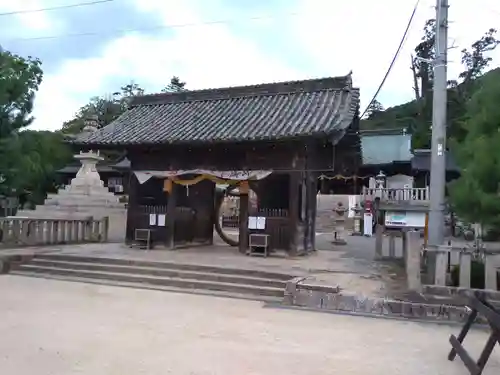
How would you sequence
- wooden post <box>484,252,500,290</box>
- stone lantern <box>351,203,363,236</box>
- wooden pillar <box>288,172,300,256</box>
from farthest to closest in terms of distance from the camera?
stone lantern <box>351,203,363,236</box>
wooden pillar <box>288,172,300,256</box>
wooden post <box>484,252,500,290</box>

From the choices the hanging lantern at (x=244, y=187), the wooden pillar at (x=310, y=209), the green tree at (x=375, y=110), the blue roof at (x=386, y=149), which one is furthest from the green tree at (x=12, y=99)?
the green tree at (x=375, y=110)

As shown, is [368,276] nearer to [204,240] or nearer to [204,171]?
[204,171]

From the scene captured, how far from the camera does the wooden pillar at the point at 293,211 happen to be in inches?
525

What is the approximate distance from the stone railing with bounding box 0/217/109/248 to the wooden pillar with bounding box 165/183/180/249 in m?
3.79

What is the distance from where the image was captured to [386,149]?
37344 mm

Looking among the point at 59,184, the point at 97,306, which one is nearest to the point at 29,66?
the point at 97,306

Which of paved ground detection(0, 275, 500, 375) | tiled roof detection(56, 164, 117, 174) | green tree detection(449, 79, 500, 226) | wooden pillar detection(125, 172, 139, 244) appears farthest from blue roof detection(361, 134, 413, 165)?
paved ground detection(0, 275, 500, 375)

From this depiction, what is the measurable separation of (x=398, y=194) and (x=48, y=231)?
788 inches

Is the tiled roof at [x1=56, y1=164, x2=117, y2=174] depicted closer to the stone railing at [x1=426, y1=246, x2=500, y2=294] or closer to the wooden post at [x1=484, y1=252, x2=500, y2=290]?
the stone railing at [x1=426, y1=246, x2=500, y2=294]

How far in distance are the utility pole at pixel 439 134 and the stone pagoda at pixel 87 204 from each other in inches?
577

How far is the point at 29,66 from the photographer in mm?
16453

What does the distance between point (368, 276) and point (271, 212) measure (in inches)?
165

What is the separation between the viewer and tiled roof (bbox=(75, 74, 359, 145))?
1312 cm

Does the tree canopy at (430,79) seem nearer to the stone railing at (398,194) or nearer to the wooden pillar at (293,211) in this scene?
the stone railing at (398,194)
